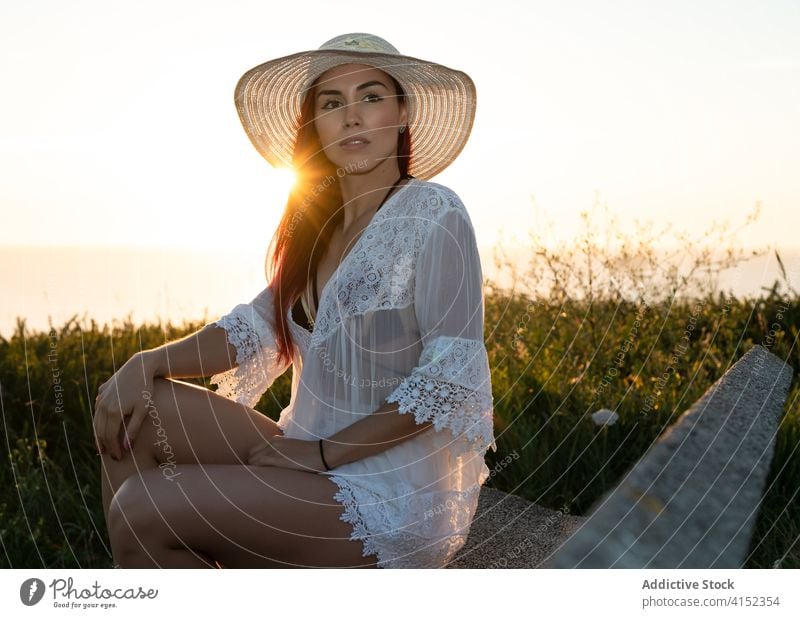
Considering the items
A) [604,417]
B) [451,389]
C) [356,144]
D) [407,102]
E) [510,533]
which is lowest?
[510,533]

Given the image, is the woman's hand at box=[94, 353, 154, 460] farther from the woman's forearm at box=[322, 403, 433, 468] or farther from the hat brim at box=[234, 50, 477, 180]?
the hat brim at box=[234, 50, 477, 180]

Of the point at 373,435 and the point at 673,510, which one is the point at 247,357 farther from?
the point at 673,510

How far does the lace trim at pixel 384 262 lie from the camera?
2126 mm

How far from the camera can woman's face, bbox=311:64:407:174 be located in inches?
88.6

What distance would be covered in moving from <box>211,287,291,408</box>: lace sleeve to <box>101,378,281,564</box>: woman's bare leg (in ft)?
0.70

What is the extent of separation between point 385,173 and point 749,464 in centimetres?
151

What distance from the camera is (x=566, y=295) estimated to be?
3.87m

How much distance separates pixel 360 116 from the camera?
2256 millimetres

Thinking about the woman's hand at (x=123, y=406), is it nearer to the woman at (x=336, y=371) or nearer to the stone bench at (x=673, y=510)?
the woman at (x=336, y=371)

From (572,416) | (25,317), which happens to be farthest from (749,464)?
(25,317)

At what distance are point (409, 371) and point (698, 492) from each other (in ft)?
3.94

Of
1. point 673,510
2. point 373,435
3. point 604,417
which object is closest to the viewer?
point 373,435

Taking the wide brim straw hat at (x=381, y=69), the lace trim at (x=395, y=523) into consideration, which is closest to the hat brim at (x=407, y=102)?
the wide brim straw hat at (x=381, y=69)

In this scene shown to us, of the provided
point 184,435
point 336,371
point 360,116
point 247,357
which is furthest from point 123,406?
point 360,116
